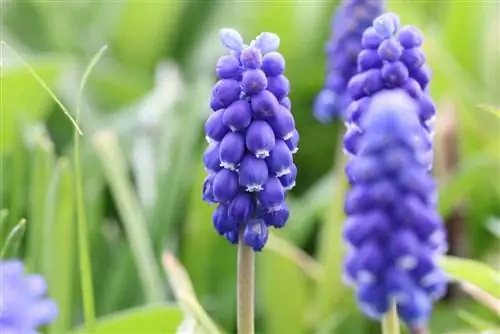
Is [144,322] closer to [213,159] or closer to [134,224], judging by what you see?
[134,224]

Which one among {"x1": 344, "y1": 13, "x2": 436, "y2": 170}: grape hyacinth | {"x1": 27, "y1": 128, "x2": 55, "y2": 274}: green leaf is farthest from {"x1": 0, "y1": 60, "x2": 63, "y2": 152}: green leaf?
{"x1": 344, "y1": 13, "x2": 436, "y2": 170}: grape hyacinth

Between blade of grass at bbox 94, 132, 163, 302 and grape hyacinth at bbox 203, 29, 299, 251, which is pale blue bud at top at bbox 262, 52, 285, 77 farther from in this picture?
blade of grass at bbox 94, 132, 163, 302

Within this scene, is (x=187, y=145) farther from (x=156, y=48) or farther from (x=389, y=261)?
(x=389, y=261)

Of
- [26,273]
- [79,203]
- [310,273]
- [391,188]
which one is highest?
[391,188]

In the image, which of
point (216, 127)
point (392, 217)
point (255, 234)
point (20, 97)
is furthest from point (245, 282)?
point (20, 97)

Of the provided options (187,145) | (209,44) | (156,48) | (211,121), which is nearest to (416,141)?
(211,121)

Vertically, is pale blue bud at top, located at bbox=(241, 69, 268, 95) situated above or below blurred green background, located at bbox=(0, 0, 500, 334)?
above

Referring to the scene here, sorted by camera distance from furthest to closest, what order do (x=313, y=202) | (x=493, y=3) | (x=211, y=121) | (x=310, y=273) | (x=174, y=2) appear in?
1. (x=174, y=2)
2. (x=493, y=3)
3. (x=313, y=202)
4. (x=310, y=273)
5. (x=211, y=121)

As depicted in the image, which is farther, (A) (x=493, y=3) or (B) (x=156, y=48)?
(B) (x=156, y=48)
